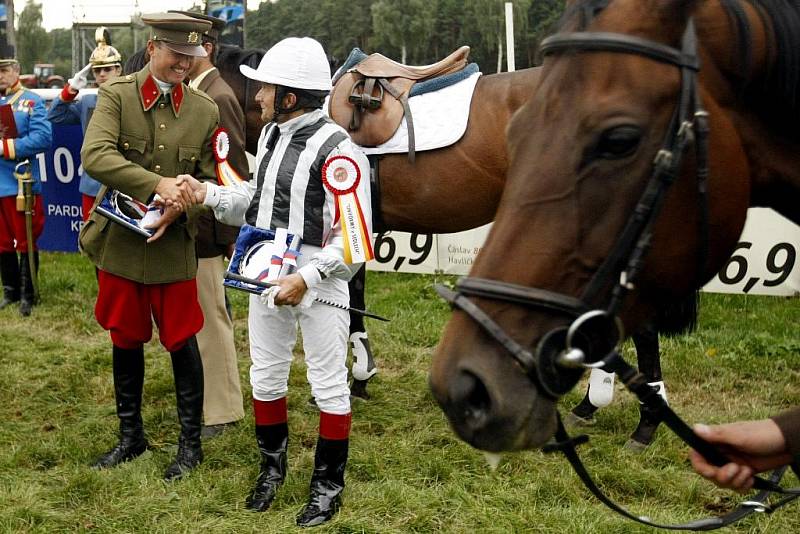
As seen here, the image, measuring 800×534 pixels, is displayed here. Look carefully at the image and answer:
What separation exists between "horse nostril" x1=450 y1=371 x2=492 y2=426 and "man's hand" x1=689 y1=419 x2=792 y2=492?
499 mm

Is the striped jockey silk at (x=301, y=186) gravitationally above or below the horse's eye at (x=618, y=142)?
below

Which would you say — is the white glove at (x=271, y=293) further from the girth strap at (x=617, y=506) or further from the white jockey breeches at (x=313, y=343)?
the girth strap at (x=617, y=506)

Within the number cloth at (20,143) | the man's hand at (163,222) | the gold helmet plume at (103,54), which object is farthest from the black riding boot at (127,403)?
the number cloth at (20,143)

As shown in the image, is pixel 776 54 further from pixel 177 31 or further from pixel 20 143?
pixel 20 143

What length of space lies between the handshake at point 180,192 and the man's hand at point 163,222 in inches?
0.8

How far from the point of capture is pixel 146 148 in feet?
13.1

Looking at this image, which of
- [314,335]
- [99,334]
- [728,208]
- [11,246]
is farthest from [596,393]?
A: [11,246]

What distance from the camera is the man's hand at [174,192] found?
12.4ft

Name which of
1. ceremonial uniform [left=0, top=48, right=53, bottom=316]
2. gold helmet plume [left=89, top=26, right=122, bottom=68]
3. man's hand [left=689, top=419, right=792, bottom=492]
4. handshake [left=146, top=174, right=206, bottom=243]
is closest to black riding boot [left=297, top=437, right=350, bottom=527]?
handshake [left=146, top=174, right=206, bottom=243]

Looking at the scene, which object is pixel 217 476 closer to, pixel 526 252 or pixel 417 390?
pixel 417 390

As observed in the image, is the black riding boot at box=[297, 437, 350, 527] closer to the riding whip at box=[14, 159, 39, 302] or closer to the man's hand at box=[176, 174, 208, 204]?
the man's hand at box=[176, 174, 208, 204]

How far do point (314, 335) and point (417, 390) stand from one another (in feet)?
6.00

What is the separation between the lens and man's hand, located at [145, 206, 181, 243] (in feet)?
12.6

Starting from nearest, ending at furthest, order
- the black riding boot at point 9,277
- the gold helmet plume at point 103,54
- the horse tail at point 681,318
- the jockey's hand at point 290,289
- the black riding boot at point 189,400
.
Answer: the horse tail at point 681,318 → the jockey's hand at point 290,289 → the black riding boot at point 189,400 → the gold helmet plume at point 103,54 → the black riding boot at point 9,277
